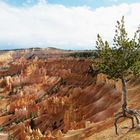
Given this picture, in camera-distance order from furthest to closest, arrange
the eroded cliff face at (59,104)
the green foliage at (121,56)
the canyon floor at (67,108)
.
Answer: the eroded cliff face at (59,104)
the canyon floor at (67,108)
the green foliage at (121,56)

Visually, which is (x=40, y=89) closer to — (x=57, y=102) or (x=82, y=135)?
(x=57, y=102)

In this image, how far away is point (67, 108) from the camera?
307ft

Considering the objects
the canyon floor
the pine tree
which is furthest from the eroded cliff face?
the pine tree

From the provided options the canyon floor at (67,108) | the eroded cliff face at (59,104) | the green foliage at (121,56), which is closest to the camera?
the green foliage at (121,56)

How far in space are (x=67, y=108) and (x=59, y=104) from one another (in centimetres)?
521

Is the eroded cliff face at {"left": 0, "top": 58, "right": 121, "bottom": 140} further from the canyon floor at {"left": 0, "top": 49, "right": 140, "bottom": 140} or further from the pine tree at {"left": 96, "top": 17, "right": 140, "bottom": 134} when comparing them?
the pine tree at {"left": 96, "top": 17, "right": 140, "bottom": 134}

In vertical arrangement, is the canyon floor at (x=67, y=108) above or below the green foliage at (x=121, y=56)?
below

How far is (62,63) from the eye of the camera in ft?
636

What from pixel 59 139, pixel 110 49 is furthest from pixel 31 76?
pixel 110 49

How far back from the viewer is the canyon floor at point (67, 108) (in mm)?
49906

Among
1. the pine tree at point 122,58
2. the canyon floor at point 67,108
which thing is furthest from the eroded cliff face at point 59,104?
the pine tree at point 122,58

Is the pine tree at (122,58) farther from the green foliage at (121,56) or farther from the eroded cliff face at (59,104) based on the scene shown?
the eroded cliff face at (59,104)

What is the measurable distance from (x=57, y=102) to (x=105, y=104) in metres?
23.0

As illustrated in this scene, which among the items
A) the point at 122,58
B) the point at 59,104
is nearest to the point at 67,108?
the point at 59,104
